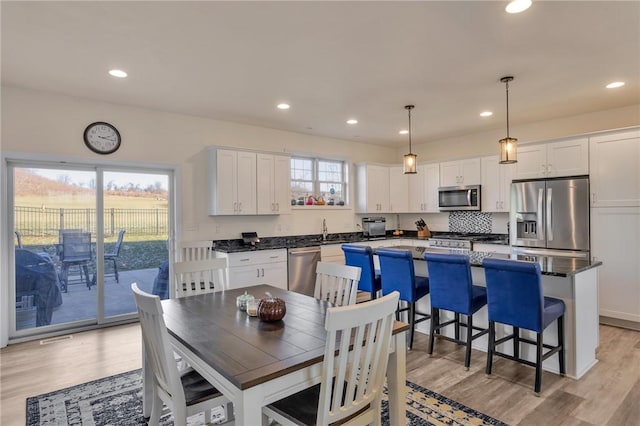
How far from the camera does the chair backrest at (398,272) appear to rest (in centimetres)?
346

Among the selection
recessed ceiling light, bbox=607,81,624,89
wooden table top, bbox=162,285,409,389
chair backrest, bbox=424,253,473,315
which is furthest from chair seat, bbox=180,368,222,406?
recessed ceiling light, bbox=607,81,624,89

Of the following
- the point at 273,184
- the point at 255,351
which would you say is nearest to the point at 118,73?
the point at 273,184

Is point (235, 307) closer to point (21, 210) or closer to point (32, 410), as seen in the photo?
point (32, 410)

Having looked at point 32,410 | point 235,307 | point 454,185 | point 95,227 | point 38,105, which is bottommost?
point 32,410

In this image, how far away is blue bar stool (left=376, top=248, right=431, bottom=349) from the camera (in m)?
3.46

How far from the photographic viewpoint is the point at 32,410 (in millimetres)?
2486

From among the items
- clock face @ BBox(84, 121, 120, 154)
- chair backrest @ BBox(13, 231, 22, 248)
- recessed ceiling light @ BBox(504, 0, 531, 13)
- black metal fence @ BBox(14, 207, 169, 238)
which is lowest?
chair backrest @ BBox(13, 231, 22, 248)

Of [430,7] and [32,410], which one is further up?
[430,7]

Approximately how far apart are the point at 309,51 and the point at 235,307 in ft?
6.96

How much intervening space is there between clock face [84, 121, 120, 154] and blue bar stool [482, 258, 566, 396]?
4280 mm

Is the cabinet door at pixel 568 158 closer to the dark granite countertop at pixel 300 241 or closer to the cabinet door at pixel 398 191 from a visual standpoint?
the dark granite countertop at pixel 300 241

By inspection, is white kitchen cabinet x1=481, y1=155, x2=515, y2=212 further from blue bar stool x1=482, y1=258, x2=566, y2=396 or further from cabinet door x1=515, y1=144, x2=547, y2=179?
blue bar stool x1=482, y1=258, x2=566, y2=396

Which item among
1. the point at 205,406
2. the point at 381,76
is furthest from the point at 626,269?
the point at 205,406

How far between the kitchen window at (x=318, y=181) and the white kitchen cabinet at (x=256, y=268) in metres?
1.42
